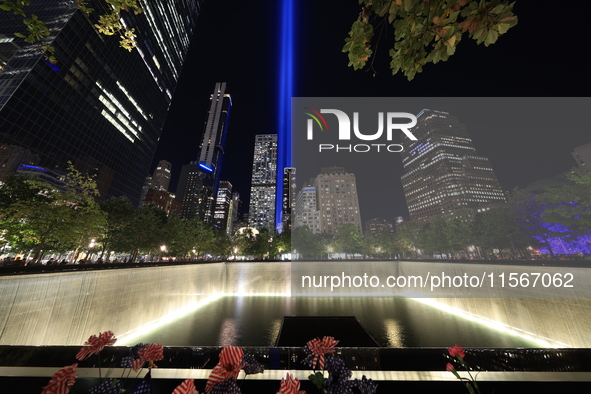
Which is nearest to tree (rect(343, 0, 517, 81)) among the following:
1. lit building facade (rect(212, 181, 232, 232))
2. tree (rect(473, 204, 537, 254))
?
tree (rect(473, 204, 537, 254))

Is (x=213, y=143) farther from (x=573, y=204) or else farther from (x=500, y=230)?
(x=573, y=204)

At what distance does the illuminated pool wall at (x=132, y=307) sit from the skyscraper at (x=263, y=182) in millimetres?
158967

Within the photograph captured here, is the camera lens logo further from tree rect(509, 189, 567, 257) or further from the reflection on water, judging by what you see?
A: tree rect(509, 189, 567, 257)

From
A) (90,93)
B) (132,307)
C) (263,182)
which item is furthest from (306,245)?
(263,182)

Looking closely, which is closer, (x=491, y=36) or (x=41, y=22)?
(x=491, y=36)

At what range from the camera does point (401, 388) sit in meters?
2.30

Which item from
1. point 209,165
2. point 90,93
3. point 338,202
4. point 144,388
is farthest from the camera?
point 209,165

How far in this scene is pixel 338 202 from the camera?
95.8 m

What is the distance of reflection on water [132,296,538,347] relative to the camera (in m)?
15.0

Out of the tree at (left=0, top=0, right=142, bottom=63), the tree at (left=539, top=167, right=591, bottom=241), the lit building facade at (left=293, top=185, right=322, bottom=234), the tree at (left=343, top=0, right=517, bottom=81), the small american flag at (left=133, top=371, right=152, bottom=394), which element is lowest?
the small american flag at (left=133, top=371, right=152, bottom=394)

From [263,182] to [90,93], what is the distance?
453ft

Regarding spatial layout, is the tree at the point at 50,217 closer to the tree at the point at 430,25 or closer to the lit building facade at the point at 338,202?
the tree at the point at 430,25

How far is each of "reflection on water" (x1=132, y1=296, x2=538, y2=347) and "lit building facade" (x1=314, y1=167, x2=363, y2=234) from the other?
6587 cm

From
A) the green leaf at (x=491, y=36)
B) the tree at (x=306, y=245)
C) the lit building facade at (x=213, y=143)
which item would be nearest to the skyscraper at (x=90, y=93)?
the green leaf at (x=491, y=36)
